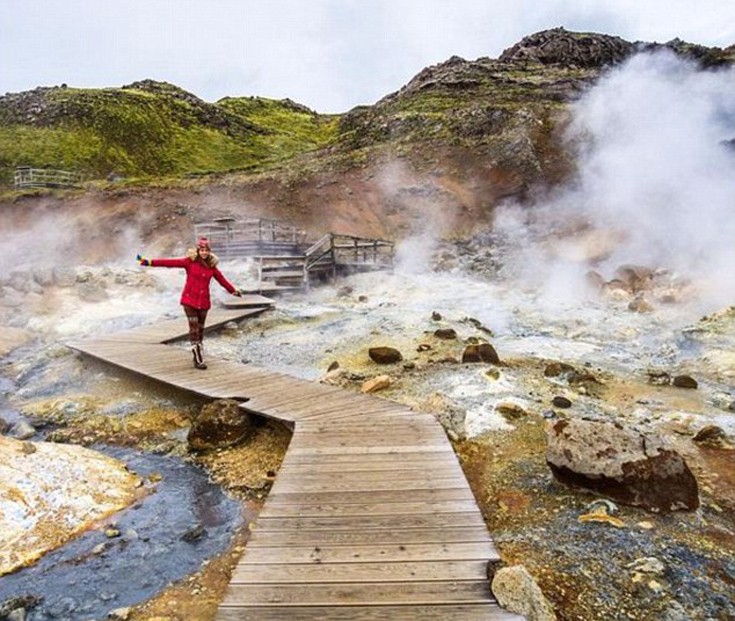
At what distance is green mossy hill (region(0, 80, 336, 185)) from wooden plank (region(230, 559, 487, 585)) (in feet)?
94.0

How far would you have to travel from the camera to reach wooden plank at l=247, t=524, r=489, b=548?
129 inches

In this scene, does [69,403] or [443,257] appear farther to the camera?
[443,257]

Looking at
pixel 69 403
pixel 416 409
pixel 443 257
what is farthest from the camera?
pixel 443 257

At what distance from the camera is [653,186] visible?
1884cm

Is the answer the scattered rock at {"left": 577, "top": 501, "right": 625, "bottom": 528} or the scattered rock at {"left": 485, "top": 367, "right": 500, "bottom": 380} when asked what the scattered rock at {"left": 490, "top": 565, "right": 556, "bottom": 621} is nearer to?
the scattered rock at {"left": 577, "top": 501, "right": 625, "bottom": 528}

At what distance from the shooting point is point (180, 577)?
3785 millimetres

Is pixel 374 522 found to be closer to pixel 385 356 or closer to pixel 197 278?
pixel 197 278

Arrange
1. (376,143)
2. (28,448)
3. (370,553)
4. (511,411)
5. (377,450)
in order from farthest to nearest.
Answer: (376,143) → (511,411) → (28,448) → (377,450) → (370,553)

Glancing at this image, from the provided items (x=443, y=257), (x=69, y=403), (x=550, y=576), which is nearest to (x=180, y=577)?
(x=550, y=576)

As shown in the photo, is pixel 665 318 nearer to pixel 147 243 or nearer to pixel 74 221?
pixel 147 243

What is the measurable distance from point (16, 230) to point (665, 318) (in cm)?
2431

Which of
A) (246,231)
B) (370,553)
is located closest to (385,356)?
(370,553)

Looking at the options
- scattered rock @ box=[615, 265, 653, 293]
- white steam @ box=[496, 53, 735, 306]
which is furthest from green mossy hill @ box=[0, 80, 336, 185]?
scattered rock @ box=[615, 265, 653, 293]

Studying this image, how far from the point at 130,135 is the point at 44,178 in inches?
411
